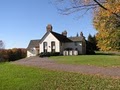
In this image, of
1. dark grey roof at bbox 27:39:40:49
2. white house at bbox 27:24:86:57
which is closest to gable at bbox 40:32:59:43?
white house at bbox 27:24:86:57

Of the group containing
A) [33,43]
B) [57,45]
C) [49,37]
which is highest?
[49,37]

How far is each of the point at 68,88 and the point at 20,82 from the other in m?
3.73

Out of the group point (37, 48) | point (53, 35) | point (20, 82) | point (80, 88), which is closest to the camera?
point (80, 88)

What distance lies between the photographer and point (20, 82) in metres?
16.5

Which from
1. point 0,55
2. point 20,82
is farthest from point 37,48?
point 20,82

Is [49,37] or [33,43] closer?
[49,37]

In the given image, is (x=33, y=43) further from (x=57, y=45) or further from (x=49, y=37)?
(x=57, y=45)

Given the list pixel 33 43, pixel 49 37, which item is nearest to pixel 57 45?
pixel 49 37

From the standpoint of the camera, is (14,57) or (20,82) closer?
(20,82)

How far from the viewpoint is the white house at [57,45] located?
6575cm

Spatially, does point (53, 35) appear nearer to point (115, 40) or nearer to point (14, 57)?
point (14, 57)

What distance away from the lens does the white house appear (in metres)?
65.8

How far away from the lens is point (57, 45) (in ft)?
216

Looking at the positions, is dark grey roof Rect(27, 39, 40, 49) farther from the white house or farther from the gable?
the gable
